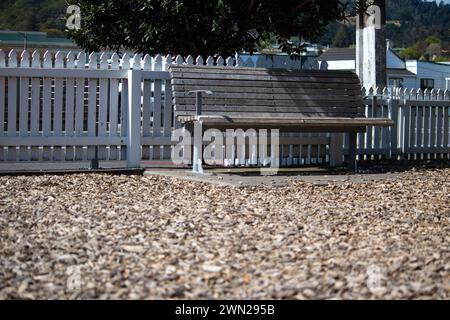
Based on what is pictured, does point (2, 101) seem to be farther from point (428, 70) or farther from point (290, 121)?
point (428, 70)

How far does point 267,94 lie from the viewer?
11344 millimetres

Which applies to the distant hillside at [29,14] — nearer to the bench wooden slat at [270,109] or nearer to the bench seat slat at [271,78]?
the bench seat slat at [271,78]

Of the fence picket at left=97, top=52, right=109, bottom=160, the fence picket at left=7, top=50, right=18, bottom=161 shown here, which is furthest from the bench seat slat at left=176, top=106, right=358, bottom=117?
the fence picket at left=7, top=50, right=18, bottom=161

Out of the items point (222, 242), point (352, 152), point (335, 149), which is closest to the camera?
point (222, 242)

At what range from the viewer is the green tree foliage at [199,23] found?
39.2 feet

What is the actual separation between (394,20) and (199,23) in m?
166

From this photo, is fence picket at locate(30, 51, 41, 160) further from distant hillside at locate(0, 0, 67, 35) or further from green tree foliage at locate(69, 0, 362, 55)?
distant hillside at locate(0, 0, 67, 35)

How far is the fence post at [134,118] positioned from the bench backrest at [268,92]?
62 centimetres

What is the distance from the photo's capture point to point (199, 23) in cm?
1212

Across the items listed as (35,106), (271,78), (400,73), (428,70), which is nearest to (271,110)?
(271,78)
